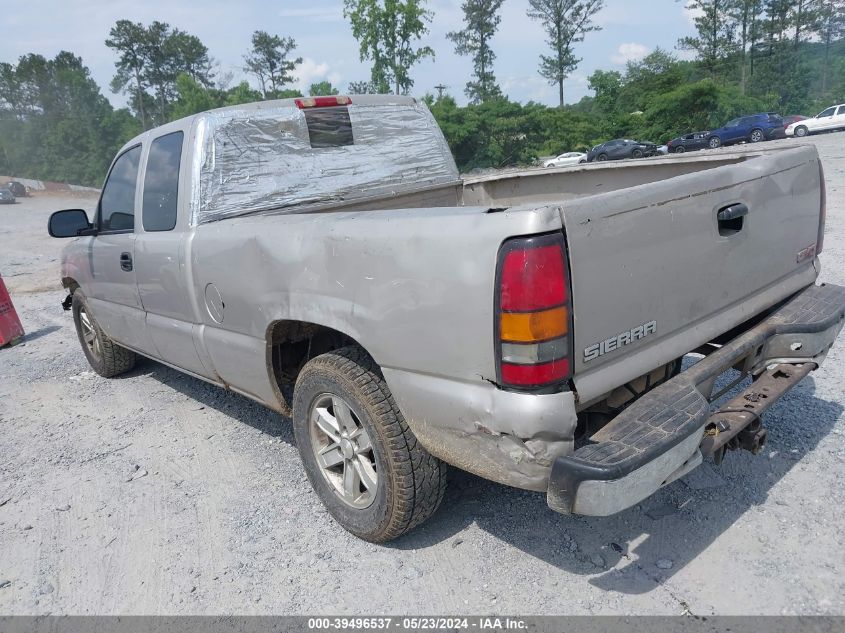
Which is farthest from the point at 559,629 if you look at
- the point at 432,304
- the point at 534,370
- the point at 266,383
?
the point at 266,383

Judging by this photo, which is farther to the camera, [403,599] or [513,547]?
[513,547]

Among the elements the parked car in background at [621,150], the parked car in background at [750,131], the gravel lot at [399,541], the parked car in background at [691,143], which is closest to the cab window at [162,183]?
the gravel lot at [399,541]

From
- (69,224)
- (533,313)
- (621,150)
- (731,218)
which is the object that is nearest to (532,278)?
(533,313)

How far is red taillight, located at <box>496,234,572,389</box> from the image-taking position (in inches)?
Result: 78.5

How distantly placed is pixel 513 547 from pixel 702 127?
44.9 m

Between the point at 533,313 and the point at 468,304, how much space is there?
0.75 feet

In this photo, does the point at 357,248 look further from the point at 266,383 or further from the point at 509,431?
the point at 266,383

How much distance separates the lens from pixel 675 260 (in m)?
2.38

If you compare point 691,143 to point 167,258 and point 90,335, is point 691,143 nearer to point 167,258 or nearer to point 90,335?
point 90,335

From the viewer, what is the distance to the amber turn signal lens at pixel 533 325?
6.63 ft

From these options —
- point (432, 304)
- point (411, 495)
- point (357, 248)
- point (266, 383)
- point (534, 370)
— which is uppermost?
point (357, 248)

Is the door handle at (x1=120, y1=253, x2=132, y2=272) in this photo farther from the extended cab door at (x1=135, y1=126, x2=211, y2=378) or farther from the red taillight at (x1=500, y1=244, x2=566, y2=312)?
the red taillight at (x1=500, y1=244, x2=566, y2=312)

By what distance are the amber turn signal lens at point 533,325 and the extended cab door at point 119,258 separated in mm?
3008

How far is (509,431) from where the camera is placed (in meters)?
2.09
